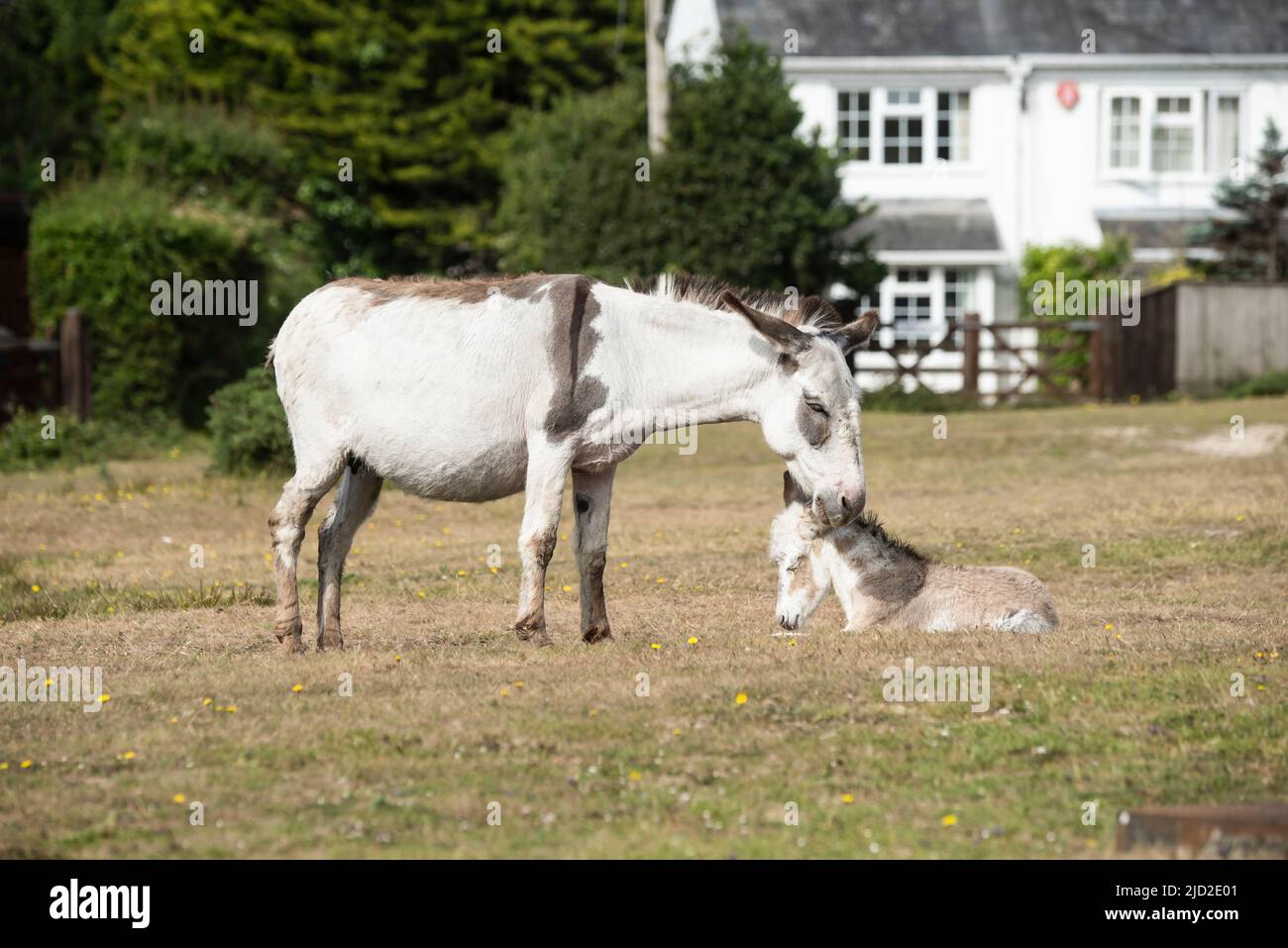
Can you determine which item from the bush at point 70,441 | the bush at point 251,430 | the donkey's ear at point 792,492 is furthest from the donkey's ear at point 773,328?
the bush at point 70,441

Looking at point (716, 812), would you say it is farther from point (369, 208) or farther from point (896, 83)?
point (369, 208)

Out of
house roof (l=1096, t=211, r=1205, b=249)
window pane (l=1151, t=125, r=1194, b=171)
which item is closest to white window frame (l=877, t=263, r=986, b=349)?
house roof (l=1096, t=211, r=1205, b=249)

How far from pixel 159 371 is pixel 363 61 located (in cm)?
2000

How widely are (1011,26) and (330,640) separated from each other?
1341 inches

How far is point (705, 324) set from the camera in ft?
34.0

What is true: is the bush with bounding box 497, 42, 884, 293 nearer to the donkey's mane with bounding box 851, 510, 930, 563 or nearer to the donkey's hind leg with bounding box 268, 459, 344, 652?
the donkey's mane with bounding box 851, 510, 930, 563

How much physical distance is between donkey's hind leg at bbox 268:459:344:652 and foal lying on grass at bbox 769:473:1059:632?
2.72 meters

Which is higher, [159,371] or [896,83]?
[896,83]

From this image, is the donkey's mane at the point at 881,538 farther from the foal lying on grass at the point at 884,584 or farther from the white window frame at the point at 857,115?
the white window frame at the point at 857,115

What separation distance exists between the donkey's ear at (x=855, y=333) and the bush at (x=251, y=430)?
36.1 ft

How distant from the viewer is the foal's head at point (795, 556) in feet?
35.3

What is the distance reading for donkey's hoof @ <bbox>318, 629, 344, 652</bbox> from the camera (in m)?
10.7

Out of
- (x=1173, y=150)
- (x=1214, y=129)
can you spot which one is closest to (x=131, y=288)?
(x=1173, y=150)
